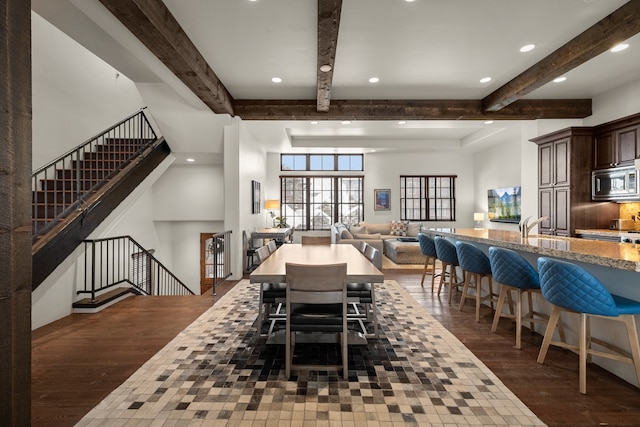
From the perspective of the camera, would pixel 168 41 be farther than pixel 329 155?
No

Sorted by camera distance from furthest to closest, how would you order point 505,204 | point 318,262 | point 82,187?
point 505,204 → point 82,187 → point 318,262

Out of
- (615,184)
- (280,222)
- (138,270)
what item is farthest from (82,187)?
(615,184)

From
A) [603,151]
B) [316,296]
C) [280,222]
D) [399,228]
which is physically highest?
[603,151]

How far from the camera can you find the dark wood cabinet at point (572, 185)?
17.4 ft

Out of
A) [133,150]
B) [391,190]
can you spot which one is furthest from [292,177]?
[133,150]

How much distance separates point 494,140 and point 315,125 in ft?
16.3

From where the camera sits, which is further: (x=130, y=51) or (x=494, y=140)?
(x=494, y=140)

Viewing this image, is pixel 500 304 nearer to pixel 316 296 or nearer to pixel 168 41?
pixel 316 296

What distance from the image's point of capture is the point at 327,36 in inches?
128

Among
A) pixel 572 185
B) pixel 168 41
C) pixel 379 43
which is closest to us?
pixel 168 41

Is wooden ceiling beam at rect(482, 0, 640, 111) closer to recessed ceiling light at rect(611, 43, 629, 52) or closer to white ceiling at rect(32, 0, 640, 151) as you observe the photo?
white ceiling at rect(32, 0, 640, 151)

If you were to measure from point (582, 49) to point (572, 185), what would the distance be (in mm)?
2528

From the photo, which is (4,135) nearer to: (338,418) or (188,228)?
(338,418)

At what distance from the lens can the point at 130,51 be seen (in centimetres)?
343
